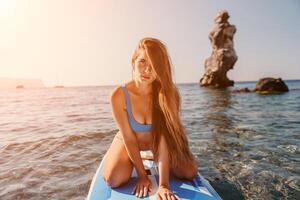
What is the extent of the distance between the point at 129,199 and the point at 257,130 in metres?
8.93

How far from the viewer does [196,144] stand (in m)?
8.55

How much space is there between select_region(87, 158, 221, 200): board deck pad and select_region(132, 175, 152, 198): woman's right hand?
0.05 m

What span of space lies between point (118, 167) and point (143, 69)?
4.26 feet

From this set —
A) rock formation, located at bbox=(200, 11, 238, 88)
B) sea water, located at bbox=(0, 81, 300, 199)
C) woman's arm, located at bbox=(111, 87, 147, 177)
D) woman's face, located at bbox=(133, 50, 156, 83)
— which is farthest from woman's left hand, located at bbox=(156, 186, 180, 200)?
rock formation, located at bbox=(200, 11, 238, 88)

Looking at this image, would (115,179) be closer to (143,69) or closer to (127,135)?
(127,135)

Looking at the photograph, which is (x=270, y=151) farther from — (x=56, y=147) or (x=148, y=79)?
(x=56, y=147)

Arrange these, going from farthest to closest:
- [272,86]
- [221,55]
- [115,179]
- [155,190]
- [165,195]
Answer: [221,55], [272,86], [115,179], [155,190], [165,195]

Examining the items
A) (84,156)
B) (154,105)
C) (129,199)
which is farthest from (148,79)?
(84,156)

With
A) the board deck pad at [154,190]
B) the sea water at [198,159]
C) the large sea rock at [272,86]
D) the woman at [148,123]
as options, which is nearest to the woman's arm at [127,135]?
the woman at [148,123]

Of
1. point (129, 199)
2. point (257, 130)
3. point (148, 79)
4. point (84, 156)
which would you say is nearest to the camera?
point (129, 199)

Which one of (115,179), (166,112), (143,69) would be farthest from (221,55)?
(115,179)

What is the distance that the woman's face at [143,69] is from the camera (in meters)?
3.36

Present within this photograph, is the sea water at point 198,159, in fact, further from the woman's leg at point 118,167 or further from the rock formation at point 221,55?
the rock formation at point 221,55

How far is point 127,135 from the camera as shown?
346 cm
